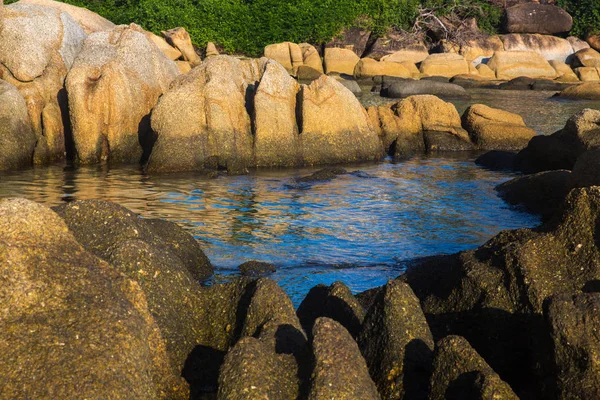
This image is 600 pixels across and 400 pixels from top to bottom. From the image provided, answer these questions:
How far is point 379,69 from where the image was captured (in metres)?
41.2

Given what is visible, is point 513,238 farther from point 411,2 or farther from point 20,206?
point 411,2

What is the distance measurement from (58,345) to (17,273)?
510 millimetres

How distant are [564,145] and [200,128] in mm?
7275

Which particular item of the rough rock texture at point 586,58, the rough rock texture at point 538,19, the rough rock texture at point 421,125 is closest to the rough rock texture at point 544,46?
the rough rock texture at point 538,19

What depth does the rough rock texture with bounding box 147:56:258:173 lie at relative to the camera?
16.1 meters

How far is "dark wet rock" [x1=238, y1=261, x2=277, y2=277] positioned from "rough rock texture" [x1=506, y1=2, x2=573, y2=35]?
136 ft

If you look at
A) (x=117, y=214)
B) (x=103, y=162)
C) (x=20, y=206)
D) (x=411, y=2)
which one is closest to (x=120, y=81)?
(x=103, y=162)

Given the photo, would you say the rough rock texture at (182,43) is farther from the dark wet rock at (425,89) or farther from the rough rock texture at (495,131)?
the rough rock texture at (495,131)

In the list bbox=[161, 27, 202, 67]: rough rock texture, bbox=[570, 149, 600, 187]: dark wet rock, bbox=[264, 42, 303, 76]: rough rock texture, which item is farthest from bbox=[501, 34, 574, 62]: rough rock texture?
bbox=[570, 149, 600, 187]: dark wet rock

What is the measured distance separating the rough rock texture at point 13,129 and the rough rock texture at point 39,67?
0.59 metres

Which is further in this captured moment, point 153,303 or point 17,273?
point 153,303

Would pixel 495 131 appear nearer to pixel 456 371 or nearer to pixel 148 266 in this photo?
pixel 148 266

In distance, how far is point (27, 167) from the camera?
53.8 ft

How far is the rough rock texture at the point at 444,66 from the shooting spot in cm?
4156
